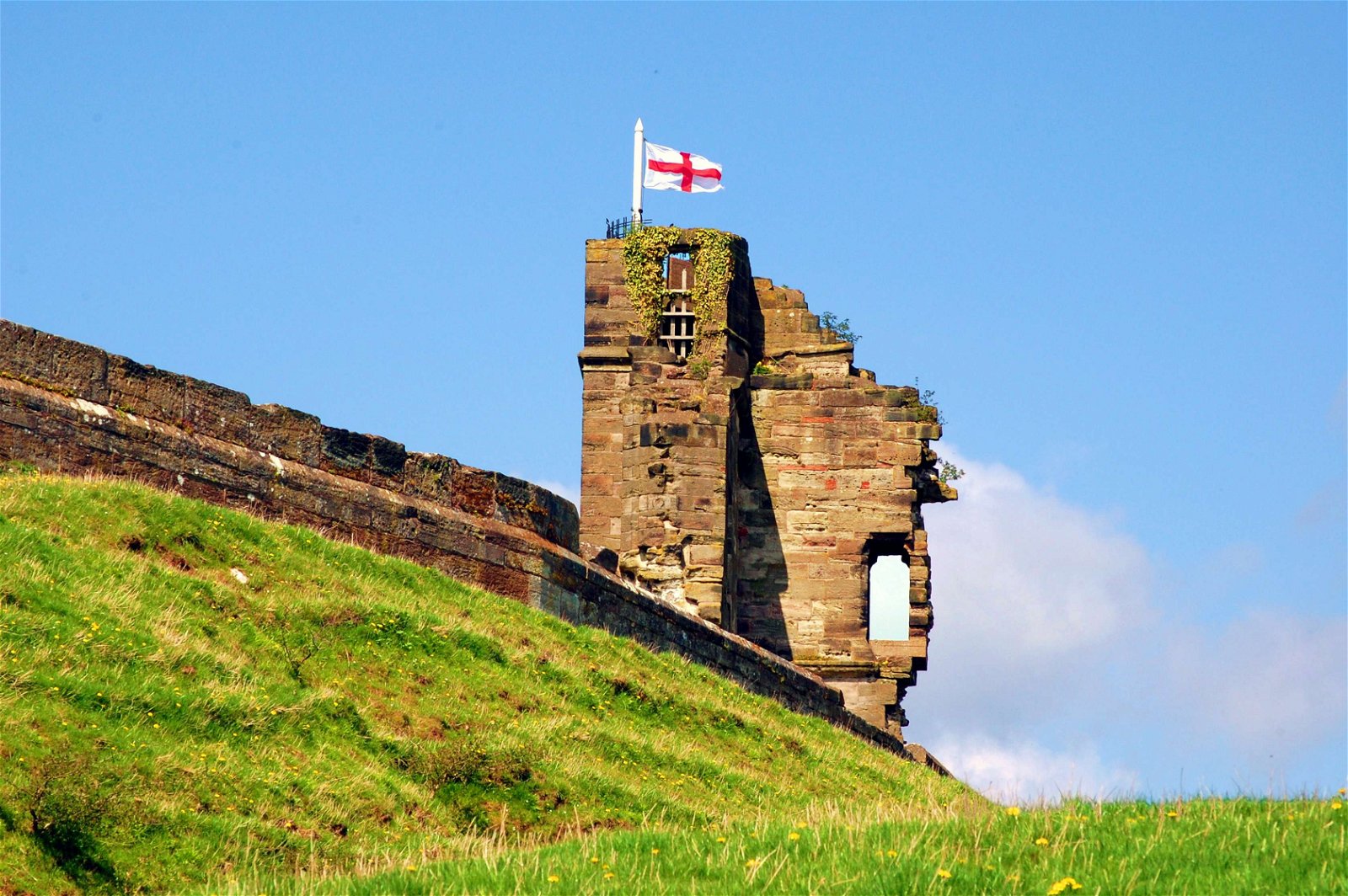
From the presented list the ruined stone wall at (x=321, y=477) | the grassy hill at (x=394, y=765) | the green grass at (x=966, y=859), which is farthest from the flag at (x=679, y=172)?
the green grass at (x=966, y=859)

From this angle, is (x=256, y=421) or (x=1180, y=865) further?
(x=256, y=421)

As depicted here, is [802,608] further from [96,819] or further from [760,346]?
[96,819]

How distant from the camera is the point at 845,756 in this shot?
1017 inches

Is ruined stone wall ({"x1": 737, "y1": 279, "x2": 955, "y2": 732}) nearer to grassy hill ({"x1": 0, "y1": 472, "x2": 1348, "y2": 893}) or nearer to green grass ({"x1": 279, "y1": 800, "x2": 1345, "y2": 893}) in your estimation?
grassy hill ({"x1": 0, "y1": 472, "x2": 1348, "y2": 893})

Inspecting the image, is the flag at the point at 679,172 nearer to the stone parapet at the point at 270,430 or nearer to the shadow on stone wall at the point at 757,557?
the shadow on stone wall at the point at 757,557

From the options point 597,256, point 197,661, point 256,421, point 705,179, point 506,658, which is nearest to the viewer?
point 197,661

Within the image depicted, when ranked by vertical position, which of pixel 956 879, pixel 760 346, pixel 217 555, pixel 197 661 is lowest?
pixel 956 879

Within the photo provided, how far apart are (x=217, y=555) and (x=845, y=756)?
9.48 meters

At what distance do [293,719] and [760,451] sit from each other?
911 inches

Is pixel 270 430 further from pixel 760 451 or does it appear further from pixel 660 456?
pixel 760 451

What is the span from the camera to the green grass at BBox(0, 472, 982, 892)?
46.4 feet

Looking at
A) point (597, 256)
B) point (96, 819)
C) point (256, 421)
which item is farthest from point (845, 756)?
point (597, 256)

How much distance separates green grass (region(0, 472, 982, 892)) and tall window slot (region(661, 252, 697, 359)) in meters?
15.4

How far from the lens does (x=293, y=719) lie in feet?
55.7
